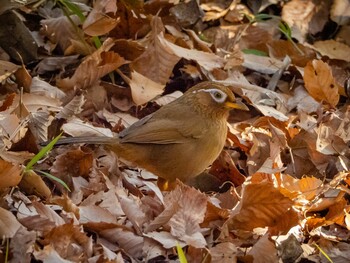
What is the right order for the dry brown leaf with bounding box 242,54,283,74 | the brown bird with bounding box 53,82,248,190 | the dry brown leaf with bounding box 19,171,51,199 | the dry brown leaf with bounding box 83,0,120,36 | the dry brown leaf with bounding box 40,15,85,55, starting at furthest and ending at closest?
the dry brown leaf with bounding box 242,54,283,74
the dry brown leaf with bounding box 40,15,85,55
the dry brown leaf with bounding box 83,0,120,36
the brown bird with bounding box 53,82,248,190
the dry brown leaf with bounding box 19,171,51,199

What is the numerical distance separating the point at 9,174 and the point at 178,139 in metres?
1.42

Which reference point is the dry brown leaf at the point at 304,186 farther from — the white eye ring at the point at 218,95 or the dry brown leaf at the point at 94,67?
the dry brown leaf at the point at 94,67

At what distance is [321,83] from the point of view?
233 inches

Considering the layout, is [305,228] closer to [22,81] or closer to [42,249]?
[42,249]

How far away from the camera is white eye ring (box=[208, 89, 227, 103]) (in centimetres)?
517

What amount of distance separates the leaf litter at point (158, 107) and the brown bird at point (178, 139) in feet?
0.44

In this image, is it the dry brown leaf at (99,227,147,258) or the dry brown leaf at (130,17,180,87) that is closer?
the dry brown leaf at (99,227,147,258)

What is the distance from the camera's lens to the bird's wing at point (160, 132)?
5.03 meters

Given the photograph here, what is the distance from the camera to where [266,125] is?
18.6 feet

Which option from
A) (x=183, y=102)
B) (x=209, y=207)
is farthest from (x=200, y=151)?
(x=209, y=207)

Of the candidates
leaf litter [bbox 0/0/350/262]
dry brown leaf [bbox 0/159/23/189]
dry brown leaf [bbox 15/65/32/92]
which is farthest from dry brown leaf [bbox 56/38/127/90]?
dry brown leaf [bbox 0/159/23/189]

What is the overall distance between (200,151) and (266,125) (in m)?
0.84

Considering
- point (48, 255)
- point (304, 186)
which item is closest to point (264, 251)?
point (304, 186)

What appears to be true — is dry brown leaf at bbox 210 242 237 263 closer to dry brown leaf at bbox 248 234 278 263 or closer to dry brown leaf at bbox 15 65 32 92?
dry brown leaf at bbox 248 234 278 263
